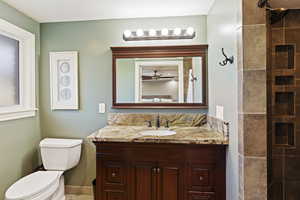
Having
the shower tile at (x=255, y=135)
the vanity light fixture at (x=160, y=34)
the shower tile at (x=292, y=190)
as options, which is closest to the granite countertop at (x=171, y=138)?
the shower tile at (x=255, y=135)

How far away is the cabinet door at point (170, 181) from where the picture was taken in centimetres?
200

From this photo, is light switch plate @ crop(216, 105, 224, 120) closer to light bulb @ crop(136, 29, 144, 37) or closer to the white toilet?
light bulb @ crop(136, 29, 144, 37)

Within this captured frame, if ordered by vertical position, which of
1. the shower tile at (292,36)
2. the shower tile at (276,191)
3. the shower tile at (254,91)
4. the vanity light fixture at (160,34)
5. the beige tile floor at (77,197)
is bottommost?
the beige tile floor at (77,197)

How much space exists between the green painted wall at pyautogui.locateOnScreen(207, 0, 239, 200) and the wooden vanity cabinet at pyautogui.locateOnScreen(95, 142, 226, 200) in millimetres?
172

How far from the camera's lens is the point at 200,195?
1980 millimetres

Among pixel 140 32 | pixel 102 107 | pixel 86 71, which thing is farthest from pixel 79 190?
pixel 140 32

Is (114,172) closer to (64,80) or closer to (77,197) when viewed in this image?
(77,197)

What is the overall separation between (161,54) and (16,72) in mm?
1714

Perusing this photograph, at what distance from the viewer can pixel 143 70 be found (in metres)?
2.63

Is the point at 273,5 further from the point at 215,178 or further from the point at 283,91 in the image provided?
the point at 215,178

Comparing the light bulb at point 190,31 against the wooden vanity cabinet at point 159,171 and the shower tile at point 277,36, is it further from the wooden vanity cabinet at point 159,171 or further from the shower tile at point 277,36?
the wooden vanity cabinet at point 159,171

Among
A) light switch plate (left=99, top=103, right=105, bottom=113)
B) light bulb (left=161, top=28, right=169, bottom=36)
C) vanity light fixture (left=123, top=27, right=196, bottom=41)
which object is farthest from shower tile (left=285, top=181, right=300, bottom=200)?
light switch plate (left=99, top=103, right=105, bottom=113)

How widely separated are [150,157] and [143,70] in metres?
1.10

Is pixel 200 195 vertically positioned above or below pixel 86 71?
below
